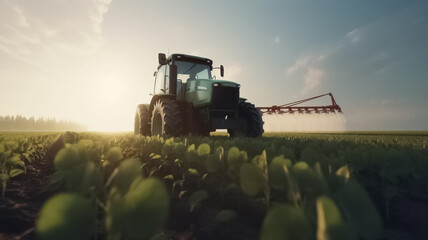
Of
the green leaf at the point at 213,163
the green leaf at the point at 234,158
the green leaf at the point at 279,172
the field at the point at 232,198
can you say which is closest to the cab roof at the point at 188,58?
the field at the point at 232,198

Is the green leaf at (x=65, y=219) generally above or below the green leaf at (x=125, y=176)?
below

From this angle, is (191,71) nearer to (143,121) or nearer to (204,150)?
(143,121)

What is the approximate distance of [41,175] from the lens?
3438 millimetres

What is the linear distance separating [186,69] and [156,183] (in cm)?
651

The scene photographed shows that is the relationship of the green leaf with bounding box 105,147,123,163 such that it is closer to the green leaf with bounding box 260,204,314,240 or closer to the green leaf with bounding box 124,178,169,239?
the green leaf with bounding box 124,178,169,239

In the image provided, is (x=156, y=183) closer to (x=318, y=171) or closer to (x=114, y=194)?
(x=114, y=194)

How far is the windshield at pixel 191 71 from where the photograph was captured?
6895 mm

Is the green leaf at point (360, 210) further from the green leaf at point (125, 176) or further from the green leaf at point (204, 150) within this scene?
the green leaf at point (204, 150)

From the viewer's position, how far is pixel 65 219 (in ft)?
2.17

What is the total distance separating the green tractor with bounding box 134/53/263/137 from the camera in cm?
550

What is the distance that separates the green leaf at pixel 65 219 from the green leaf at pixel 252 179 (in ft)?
2.24

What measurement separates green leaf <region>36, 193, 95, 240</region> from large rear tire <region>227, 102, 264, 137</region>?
5226mm

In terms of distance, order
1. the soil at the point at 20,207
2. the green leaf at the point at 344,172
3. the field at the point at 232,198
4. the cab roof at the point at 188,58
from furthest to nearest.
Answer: the cab roof at the point at 188,58, the soil at the point at 20,207, the green leaf at the point at 344,172, the field at the point at 232,198

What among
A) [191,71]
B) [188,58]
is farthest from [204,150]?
[191,71]
